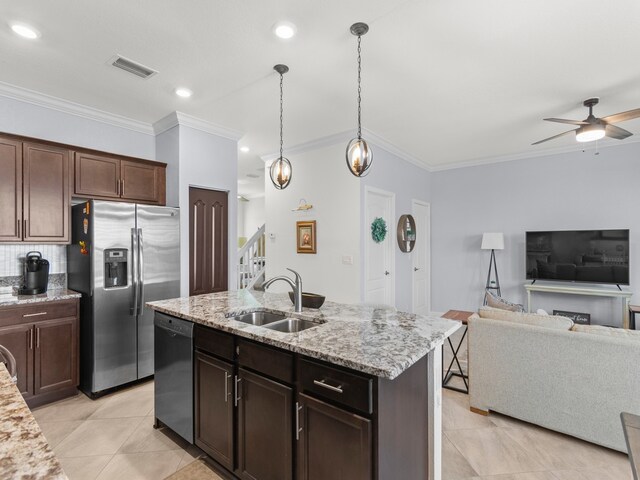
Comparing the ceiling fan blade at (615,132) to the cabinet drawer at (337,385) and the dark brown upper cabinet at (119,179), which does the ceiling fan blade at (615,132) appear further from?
the dark brown upper cabinet at (119,179)

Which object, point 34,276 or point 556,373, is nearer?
point 556,373

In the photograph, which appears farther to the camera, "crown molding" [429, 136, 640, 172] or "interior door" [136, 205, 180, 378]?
"crown molding" [429, 136, 640, 172]

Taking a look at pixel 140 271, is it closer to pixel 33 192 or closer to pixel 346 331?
pixel 33 192

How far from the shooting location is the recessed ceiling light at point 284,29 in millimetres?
2265

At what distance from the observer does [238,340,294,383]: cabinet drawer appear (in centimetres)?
166

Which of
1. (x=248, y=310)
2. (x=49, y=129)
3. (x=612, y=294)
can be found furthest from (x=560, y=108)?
(x=49, y=129)

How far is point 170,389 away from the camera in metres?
2.39

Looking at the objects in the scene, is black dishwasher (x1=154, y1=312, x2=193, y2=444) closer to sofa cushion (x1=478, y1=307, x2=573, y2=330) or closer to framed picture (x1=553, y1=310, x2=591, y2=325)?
sofa cushion (x1=478, y1=307, x2=573, y2=330)

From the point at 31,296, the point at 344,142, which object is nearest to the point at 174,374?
the point at 31,296

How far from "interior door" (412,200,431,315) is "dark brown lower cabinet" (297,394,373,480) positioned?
15.1 feet

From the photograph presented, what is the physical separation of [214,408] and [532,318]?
2.38 metres

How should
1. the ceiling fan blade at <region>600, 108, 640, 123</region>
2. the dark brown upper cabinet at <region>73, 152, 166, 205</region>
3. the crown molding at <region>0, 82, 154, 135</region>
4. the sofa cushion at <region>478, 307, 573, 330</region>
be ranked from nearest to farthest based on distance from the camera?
the sofa cushion at <region>478, 307, 573, 330</region> → the ceiling fan blade at <region>600, 108, 640, 123</region> → the crown molding at <region>0, 82, 154, 135</region> → the dark brown upper cabinet at <region>73, 152, 166, 205</region>

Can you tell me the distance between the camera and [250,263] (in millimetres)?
6602

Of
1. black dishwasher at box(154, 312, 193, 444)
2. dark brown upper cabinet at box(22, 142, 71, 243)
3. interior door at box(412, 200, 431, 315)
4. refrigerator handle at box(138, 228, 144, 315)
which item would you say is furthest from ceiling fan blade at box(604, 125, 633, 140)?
dark brown upper cabinet at box(22, 142, 71, 243)
